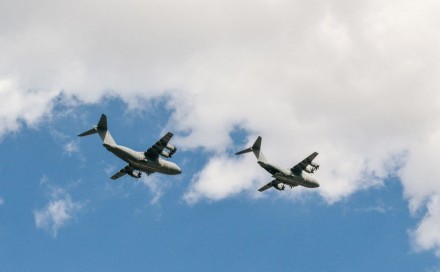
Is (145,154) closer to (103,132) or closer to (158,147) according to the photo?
(158,147)

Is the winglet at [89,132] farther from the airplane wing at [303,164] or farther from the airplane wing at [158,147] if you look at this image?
the airplane wing at [303,164]

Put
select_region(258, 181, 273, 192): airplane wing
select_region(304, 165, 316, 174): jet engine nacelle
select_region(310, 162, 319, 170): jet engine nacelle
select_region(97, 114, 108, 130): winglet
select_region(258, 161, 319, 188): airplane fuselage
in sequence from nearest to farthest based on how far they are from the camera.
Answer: select_region(97, 114, 108, 130): winglet < select_region(258, 161, 319, 188): airplane fuselage < select_region(304, 165, 316, 174): jet engine nacelle < select_region(310, 162, 319, 170): jet engine nacelle < select_region(258, 181, 273, 192): airplane wing

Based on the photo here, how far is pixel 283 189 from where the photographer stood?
107 metres

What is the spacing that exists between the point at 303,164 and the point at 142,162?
23.2 meters

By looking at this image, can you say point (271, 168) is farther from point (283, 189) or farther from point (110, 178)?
point (110, 178)

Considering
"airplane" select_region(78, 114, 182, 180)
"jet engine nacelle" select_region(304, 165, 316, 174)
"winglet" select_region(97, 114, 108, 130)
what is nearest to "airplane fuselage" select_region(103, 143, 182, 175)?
"airplane" select_region(78, 114, 182, 180)

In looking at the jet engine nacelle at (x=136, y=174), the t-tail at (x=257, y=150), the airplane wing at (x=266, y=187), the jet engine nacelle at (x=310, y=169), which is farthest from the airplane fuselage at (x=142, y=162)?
the jet engine nacelle at (x=310, y=169)

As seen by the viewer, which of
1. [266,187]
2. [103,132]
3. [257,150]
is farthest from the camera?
[266,187]

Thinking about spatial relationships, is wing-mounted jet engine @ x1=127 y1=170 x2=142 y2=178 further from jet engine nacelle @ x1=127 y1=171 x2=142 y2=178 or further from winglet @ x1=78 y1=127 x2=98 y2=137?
winglet @ x1=78 y1=127 x2=98 y2=137

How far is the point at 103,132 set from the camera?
3558 inches

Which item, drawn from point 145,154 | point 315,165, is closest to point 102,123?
point 145,154

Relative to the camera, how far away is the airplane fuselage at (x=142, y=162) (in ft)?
293

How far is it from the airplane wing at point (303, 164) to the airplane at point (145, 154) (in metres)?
16.4

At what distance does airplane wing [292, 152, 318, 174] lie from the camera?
330 feet
